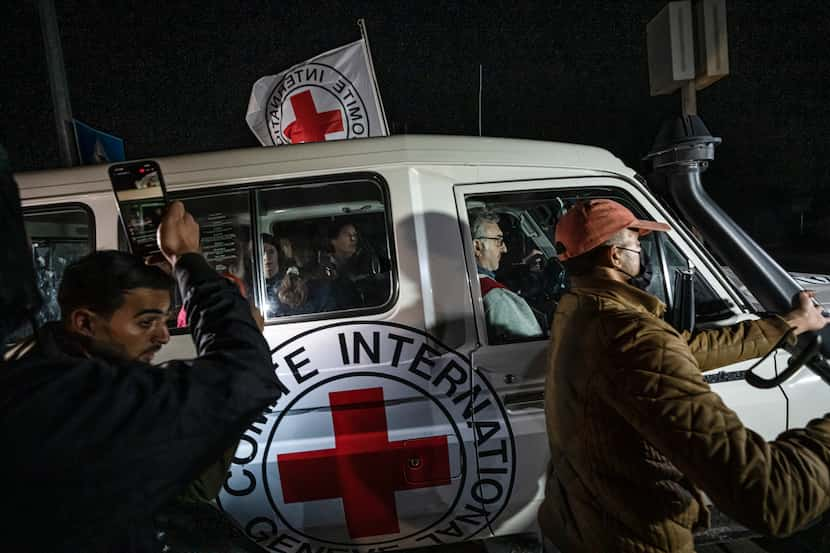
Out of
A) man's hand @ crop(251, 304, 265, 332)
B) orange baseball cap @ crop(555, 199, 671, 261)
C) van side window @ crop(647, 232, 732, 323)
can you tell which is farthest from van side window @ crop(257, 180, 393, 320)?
van side window @ crop(647, 232, 732, 323)

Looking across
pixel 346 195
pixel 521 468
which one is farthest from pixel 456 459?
pixel 346 195

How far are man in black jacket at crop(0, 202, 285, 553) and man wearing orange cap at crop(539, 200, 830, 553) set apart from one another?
0.81 meters

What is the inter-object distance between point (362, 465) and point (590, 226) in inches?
55.9

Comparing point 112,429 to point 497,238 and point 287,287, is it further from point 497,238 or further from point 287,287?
point 497,238

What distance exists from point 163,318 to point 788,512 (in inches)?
55.8

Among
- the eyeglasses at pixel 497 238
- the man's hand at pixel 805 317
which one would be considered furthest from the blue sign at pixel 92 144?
the man's hand at pixel 805 317

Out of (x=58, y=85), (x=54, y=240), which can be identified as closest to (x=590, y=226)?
(x=54, y=240)

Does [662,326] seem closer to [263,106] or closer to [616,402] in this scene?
[616,402]

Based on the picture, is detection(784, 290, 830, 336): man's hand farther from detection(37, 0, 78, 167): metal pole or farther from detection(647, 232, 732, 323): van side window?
detection(37, 0, 78, 167): metal pole

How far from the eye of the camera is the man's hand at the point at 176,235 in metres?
1.07

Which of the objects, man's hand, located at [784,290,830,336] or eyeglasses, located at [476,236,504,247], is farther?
eyeglasses, located at [476,236,504,247]

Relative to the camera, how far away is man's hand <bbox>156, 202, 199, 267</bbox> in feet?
3.51

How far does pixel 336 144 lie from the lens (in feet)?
8.00

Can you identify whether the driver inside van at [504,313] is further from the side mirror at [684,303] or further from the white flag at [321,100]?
the white flag at [321,100]
